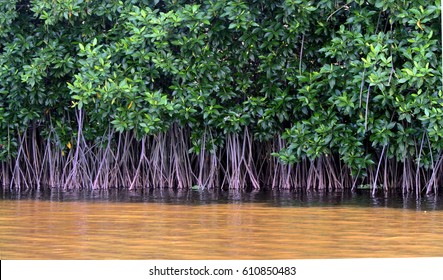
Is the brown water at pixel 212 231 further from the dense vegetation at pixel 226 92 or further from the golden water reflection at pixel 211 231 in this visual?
the dense vegetation at pixel 226 92

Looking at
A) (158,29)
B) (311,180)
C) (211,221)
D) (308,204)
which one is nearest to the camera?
(211,221)

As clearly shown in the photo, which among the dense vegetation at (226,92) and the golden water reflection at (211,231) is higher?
the dense vegetation at (226,92)

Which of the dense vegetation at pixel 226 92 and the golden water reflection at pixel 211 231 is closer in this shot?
the golden water reflection at pixel 211 231

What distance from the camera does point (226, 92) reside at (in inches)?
411

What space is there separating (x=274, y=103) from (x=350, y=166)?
1.09 m

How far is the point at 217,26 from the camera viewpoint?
10055mm

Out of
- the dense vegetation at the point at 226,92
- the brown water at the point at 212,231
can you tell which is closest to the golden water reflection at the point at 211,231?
the brown water at the point at 212,231

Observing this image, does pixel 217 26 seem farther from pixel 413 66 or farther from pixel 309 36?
pixel 413 66

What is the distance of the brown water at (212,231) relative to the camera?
649 centimetres

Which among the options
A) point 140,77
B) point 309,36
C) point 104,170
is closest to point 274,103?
point 309,36

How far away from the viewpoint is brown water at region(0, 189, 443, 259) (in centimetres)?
649

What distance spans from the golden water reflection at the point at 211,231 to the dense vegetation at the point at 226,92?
125cm

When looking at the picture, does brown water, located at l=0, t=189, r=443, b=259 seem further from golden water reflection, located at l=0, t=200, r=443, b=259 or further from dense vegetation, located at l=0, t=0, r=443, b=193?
dense vegetation, located at l=0, t=0, r=443, b=193

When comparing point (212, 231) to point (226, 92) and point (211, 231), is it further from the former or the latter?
point (226, 92)
